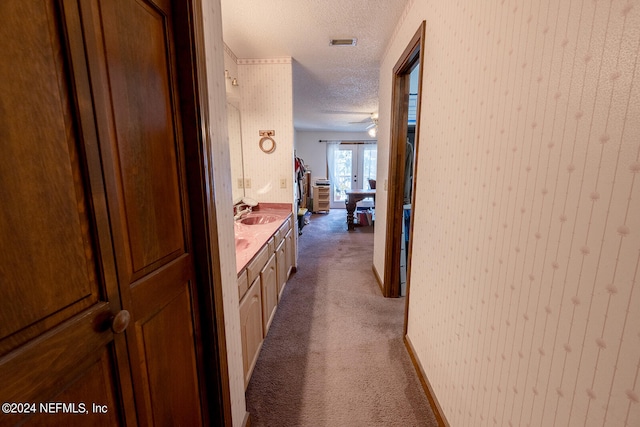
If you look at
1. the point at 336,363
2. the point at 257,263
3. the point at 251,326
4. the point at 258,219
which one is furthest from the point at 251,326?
the point at 258,219

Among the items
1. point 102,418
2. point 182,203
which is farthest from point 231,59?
point 102,418

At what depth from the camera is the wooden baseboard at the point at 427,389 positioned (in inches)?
52.9

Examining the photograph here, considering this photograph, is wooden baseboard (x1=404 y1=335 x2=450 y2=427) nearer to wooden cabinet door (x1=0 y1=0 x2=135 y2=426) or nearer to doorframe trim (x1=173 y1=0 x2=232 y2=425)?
doorframe trim (x1=173 y1=0 x2=232 y2=425)

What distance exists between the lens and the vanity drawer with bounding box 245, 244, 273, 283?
5.23ft

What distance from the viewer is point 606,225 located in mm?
553

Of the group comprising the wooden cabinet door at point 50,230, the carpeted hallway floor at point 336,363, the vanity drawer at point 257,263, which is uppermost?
the wooden cabinet door at point 50,230

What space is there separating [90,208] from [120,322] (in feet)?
0.88

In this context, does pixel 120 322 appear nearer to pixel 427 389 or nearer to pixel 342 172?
pixel 427 389

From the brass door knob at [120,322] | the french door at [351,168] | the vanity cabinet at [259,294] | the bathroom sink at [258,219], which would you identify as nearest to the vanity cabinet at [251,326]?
the vanity cabinet at [259,294]

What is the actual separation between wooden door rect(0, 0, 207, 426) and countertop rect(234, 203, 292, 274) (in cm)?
68

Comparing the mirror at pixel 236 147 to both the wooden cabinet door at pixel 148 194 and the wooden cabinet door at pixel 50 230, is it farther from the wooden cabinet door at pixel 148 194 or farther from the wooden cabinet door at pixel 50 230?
the wooden cabinet door at pixel 50 230

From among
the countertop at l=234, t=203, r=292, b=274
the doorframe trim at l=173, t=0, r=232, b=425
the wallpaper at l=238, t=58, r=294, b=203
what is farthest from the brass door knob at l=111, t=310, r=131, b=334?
the wallpaper at l=238, t=58, r=294, b=203

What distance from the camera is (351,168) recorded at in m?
8.27

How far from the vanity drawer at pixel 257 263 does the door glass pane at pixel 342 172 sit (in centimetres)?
639
